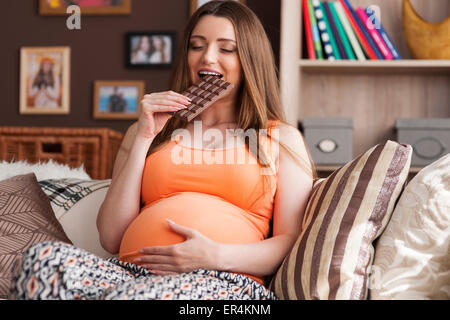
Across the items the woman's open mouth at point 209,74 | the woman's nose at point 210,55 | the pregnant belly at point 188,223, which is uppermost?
the woman's nose at point 210,55

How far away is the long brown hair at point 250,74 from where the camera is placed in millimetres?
1459

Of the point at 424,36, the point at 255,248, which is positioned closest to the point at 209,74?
the point at 255,248

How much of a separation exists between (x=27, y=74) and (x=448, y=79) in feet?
6.78

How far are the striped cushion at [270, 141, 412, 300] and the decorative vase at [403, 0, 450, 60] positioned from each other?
1335 millimetres

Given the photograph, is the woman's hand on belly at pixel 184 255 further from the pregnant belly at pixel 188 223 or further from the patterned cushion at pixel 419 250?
the patterned cushion at pixel 419 250

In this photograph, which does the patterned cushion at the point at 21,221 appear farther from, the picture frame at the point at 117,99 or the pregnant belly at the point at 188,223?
the picture frame at the point at 117,99

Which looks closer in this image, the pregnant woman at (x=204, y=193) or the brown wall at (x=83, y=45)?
the pregnant woman at (x=204, y=193)

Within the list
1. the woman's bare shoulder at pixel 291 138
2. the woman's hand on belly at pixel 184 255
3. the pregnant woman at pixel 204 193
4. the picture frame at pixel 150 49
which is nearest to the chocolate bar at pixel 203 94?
the pregnant woman at pixel 204 193

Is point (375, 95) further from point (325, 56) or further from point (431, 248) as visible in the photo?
point (431, 248)

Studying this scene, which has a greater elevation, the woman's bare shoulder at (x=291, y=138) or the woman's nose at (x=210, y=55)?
the woman's nose at (x=210, y=55)

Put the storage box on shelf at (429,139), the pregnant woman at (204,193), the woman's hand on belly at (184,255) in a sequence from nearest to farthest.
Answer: the pregnant woman at (204,193)
the woman's hand on belly at (184,255)
the storage box on shelf at (429,139)

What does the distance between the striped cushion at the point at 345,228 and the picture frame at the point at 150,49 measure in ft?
6.00

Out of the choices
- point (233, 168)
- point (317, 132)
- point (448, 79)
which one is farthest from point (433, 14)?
point (233, 168)

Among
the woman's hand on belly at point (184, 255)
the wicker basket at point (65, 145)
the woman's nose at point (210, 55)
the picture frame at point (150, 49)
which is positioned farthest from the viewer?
the picture frame at point (150, 49)
